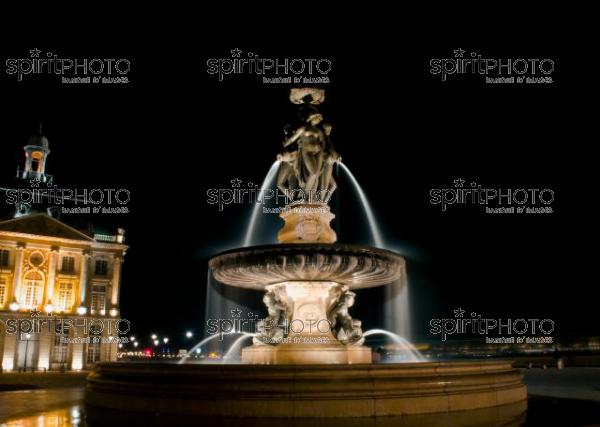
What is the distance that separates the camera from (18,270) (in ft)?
168

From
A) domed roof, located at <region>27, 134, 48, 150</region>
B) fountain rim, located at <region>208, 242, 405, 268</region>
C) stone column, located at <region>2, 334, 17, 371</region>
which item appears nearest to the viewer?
fountain rim, located at <region>208, 242, 405, 268</region>

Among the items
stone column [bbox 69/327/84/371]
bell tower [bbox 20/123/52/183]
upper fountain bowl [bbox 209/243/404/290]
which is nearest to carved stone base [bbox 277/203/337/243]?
upper fountain bowl [bbox 209/243/404/290]

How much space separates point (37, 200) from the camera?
2416 inches

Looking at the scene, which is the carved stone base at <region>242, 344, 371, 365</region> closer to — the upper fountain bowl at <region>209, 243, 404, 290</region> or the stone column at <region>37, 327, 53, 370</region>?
the upper fountain bowl at <region>209, 243, 404, 290</region>

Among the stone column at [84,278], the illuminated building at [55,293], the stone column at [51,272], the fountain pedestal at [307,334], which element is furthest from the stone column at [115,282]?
the fountain pedestal at [307,334]

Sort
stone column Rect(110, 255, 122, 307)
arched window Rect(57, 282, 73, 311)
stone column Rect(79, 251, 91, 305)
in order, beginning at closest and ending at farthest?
1. arched window Rect(57, 282, 73, 311)
2. stone column Rect(79, 251, 91, 305)
3. stone column Rect(110, 255, 122, 307)

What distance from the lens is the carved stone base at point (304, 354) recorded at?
37.3 feet

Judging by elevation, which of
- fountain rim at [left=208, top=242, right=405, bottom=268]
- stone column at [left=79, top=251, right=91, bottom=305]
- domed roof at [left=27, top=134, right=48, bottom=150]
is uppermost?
domed roof at [left=27, top=134, right=48, bottom=150]

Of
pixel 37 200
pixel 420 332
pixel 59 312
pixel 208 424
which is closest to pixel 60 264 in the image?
pixel 59 312

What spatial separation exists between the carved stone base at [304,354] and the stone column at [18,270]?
4519 centimetres

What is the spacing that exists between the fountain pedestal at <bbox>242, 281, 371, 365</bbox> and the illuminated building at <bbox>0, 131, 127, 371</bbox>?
145 feet

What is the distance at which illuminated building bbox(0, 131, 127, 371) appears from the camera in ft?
166

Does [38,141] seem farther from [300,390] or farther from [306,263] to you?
[300,390]

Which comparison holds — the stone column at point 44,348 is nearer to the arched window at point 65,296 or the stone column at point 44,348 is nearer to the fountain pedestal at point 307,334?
the arched window at point 65,296
